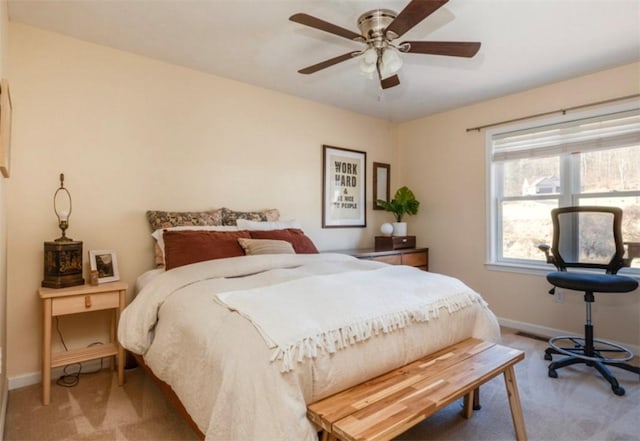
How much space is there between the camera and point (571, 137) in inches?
127

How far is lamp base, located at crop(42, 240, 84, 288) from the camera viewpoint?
2.20m

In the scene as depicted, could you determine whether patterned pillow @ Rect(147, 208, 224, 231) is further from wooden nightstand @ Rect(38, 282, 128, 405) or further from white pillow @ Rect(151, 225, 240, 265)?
wooden nightstand @ Rect(38, 282, 128, 405)

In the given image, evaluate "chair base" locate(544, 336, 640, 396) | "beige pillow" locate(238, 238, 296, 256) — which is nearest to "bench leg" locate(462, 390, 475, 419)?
"chair base" locate(544, 336, 640, 396)

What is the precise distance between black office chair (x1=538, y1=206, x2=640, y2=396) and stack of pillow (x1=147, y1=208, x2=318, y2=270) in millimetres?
2031

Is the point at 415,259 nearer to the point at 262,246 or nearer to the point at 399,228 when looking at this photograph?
the point at 399,228

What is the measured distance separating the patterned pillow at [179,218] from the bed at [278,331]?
2.01 ft

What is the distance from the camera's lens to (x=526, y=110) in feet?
11.4

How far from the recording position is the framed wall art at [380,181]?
445 cm

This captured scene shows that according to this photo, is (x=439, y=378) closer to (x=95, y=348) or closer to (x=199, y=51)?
(x=95, y=348)

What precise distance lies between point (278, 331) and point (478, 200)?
129 inches

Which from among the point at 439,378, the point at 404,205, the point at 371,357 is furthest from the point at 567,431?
the point at 404,205

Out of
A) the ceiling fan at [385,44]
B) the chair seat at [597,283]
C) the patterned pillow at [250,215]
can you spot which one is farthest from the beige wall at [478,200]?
the patterned pillow at [250,215]

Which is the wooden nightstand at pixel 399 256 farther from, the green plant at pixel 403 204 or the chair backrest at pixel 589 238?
the chair backrest at pixel 589 238

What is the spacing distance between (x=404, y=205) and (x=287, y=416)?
3.34 meters
